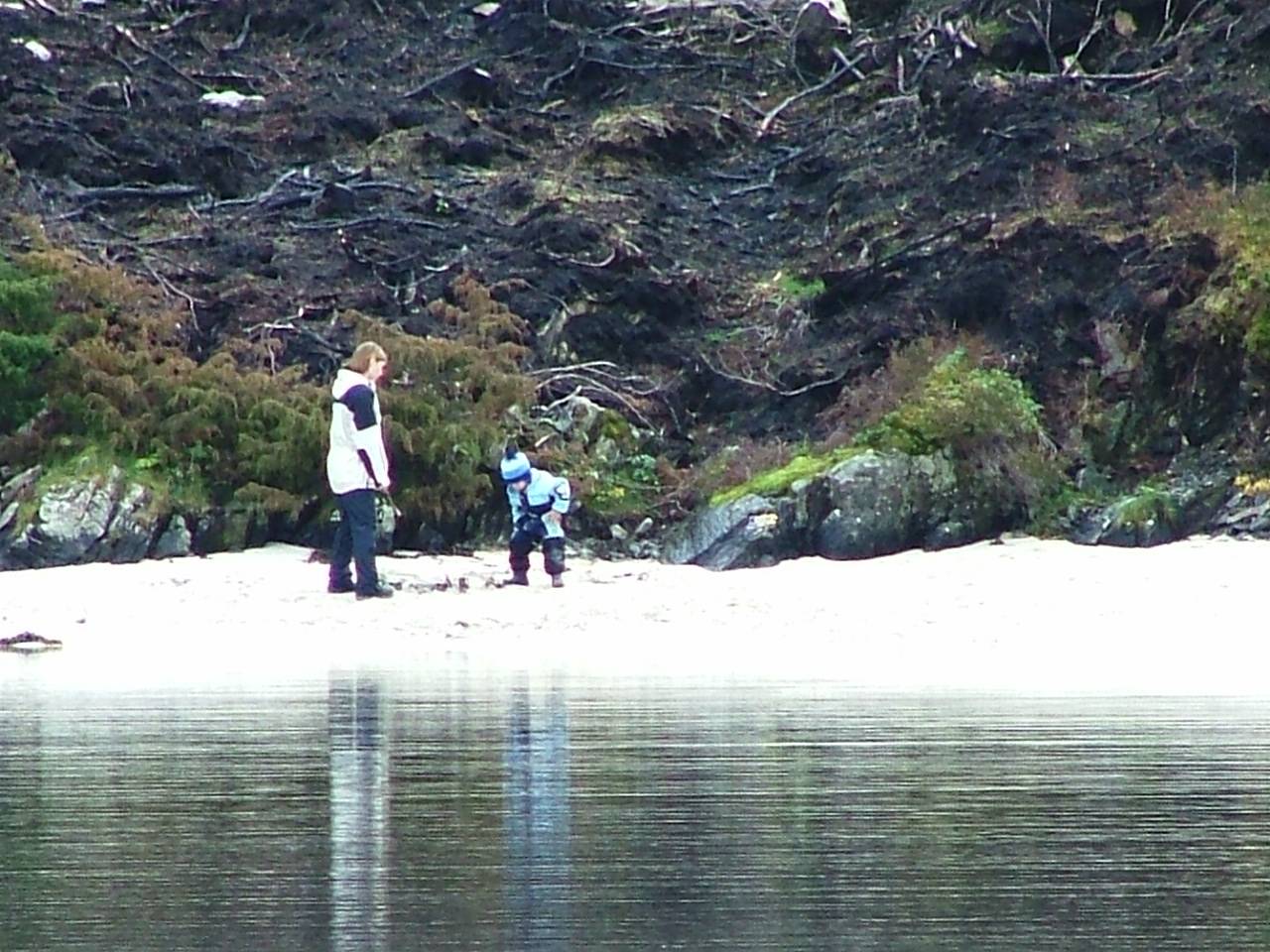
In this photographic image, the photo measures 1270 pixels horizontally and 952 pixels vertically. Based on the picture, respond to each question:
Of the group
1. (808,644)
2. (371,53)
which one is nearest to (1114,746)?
(808,644)

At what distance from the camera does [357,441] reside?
55.0 ft

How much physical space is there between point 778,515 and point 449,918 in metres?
13.6

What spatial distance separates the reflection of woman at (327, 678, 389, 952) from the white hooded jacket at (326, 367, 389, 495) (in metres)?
5.73

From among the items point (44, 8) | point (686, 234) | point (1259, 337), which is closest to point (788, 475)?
point (1259, 337)

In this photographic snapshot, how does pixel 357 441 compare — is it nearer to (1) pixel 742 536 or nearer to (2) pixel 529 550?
(2) pixel 529 550

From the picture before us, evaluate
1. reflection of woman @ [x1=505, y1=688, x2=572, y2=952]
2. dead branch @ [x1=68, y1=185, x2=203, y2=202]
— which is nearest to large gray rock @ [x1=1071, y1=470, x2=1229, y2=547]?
A: reflection of woman @ [x1=505, y1=688, x2=572, y2=952]

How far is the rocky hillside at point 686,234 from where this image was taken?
64.7ft

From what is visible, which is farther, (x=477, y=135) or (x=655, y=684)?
(x=477, y=135)

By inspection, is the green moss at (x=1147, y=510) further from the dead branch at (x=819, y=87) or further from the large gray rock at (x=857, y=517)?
the dead branch at (x=819, y=87)

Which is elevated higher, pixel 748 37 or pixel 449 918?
pixel 748 37

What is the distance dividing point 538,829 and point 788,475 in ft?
41.3

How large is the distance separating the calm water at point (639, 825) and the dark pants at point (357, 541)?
17.3 feet

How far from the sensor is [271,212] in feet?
84.3

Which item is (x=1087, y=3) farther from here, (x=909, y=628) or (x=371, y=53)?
(x=909, y=628)
